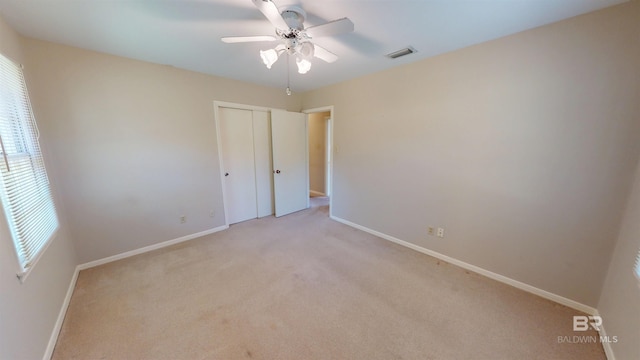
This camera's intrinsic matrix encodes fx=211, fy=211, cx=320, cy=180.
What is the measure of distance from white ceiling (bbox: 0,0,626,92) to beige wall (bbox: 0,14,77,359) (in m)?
0.44

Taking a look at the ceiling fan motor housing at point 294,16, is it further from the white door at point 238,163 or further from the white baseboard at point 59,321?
the white baseboard at point 59,321

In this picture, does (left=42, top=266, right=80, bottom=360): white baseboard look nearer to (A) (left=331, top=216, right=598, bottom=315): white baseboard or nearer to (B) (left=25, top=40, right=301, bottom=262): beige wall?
(B) (left=25, top=40, right=301, bottom=262): beige wall

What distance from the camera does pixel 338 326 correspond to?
5.40ft

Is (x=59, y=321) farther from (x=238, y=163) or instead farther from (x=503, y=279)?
(x=503, y=279)

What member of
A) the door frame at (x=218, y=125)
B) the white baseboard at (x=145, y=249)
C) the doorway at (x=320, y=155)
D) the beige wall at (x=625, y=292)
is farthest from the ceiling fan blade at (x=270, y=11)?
the doorway at (x=320, y=155)

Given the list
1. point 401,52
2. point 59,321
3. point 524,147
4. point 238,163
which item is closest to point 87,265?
point 59,321

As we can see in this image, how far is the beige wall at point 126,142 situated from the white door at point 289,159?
94 centimetres

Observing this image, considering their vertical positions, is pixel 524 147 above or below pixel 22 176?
above

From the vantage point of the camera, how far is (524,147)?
192cm

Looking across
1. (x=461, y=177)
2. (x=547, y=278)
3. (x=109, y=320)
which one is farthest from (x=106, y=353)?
(x=547, y=278)

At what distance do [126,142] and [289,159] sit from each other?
2.29m

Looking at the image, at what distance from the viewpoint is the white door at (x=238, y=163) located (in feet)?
11.1

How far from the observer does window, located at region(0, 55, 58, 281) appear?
1290mm

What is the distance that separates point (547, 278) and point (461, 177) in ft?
3.70
